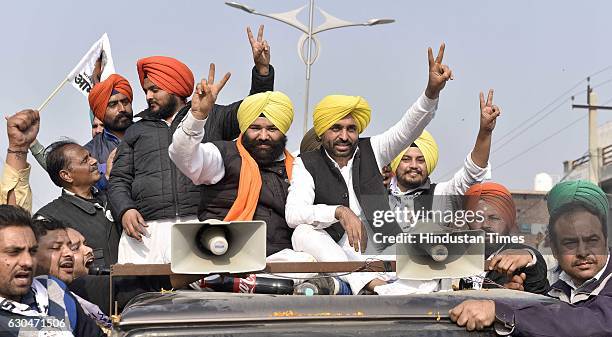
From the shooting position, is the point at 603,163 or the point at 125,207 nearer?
the point at 125,207

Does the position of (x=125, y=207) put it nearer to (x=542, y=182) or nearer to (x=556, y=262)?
(x=556, y=262)

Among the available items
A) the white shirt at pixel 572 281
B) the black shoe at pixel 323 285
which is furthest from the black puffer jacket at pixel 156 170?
the white shirt at pixel 572 281

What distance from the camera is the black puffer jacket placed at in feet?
20.1

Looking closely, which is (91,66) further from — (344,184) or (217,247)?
(217,247)

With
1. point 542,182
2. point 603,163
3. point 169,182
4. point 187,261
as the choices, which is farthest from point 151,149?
point 603,163

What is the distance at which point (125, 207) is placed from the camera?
6070mm

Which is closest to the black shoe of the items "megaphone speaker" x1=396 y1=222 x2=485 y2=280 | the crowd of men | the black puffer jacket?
the crowd of men

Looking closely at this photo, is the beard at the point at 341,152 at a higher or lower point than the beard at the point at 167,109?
lower

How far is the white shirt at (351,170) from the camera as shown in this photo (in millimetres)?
5645

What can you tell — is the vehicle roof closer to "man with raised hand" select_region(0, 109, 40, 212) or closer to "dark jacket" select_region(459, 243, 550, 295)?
"dark jacket" select_region(459, 243, 550, 295)

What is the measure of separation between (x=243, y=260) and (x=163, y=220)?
1.51 m

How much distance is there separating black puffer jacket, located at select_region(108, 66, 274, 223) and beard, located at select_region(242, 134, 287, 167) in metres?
0.36

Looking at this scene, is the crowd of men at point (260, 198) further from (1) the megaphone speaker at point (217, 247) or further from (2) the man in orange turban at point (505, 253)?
(1) the megaphone speaker at point (217, 247)

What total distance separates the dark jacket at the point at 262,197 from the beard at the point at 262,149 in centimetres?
6
